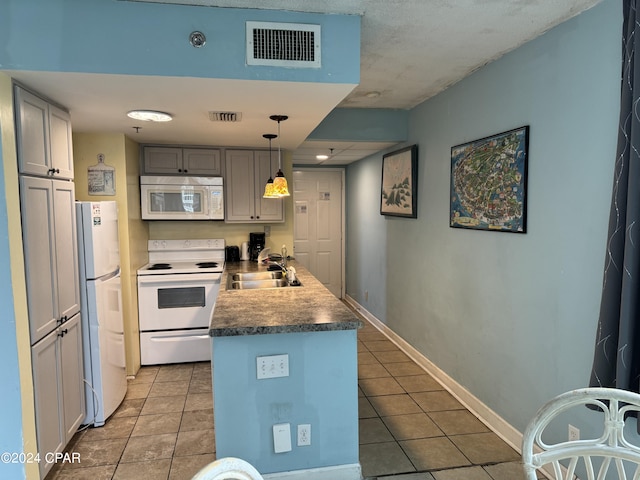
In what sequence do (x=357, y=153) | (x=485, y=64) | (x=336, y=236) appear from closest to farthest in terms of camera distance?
(x=485, y=64) → (x=357, y=153) → (x=336, y=236)

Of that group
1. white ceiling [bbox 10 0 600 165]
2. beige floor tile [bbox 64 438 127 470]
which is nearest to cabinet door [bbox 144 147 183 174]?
white ceiling [bbox 10 0 600 165]

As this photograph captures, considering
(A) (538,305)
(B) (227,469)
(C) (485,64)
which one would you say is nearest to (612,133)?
(A) (538,305)

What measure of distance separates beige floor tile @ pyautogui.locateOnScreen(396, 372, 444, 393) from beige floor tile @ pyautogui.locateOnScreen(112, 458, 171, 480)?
1875 millimetres

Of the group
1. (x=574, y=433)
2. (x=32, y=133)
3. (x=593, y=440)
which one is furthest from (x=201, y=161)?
(x=593, y=440)

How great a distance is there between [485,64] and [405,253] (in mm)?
1964

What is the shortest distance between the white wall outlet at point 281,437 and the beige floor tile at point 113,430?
1.22 meters

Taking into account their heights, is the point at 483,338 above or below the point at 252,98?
below

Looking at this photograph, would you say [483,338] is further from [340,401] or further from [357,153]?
[357,153]

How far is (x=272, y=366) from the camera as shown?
6.82 ft

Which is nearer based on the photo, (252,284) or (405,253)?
(252,284)

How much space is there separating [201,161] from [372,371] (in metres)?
2.63

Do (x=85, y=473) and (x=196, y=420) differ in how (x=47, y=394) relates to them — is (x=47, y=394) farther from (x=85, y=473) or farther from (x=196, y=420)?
(x=196, y=420)

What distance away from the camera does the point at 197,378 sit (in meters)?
3.55

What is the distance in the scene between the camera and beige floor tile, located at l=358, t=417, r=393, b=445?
2584 mm
